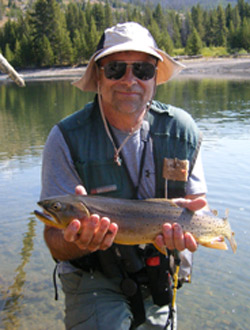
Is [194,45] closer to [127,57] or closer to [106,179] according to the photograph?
[127,57]

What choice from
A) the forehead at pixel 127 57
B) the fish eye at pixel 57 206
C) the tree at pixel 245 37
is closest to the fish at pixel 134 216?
the fish eye at pixel 57 206

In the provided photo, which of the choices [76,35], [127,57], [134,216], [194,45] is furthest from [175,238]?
[76,35]

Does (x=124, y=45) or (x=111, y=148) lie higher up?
(x=124, y=45)

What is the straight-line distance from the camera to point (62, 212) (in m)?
3.22

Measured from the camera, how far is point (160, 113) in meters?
4.23

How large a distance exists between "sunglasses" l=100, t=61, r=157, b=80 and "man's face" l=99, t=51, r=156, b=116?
0.09 feet

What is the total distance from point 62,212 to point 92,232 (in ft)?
0.93


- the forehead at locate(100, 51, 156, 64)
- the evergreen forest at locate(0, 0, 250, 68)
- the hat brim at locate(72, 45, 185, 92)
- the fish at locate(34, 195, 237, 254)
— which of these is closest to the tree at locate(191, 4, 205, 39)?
the evergreen forest at locate(0, 0, 250, 68)

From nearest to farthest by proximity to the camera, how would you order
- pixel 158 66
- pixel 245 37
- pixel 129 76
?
pixel 129 76
pixel 158 66
pixel 245 37

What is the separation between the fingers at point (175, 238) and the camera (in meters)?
3.44

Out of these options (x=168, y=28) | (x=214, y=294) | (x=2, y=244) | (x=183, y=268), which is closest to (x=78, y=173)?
(x=183, y=268)

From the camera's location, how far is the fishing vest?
394 cm

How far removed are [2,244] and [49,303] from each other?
2248mm

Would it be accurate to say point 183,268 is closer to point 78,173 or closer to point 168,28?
point 78,173
